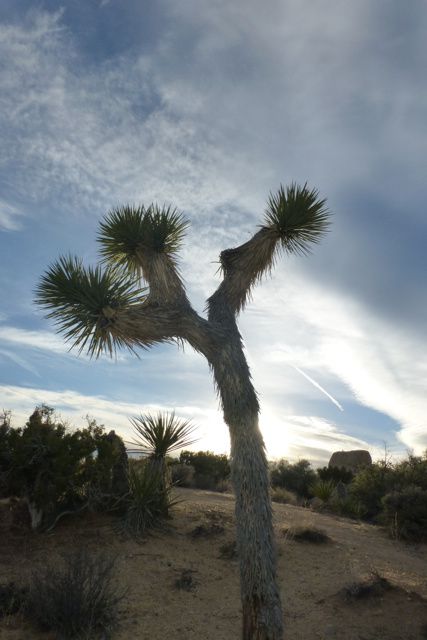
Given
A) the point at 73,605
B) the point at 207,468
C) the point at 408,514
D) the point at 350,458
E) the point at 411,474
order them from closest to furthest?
the point at 73,605 < the point at 408,514 < the point at 411,474 < the point at 207,468 < the point at 350,458

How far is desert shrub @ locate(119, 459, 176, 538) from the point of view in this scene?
1044 centimetres

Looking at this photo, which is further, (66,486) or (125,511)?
(125,511)

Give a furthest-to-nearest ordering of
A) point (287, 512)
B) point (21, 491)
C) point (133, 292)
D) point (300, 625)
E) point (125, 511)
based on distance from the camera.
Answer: point (287, 512) < point (125, 511) < point (21, 491) < point (133, 292) < point (300, 625)

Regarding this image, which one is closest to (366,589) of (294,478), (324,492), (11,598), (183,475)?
(11,598)

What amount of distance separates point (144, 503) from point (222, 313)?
4.96 meters

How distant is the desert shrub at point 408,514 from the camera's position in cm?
1233

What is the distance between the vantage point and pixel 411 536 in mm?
12281

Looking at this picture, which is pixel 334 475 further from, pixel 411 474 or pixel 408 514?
pixel 408 514

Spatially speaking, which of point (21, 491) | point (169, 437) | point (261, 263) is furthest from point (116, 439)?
point (261, 263)

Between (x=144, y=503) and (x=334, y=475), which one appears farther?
(x=334, y=475)

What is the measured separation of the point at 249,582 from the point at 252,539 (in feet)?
1.65

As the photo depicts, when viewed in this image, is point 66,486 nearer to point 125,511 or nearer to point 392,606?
point 125,511

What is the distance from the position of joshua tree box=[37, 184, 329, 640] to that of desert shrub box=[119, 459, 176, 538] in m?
3.88

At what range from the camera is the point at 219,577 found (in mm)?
9125
